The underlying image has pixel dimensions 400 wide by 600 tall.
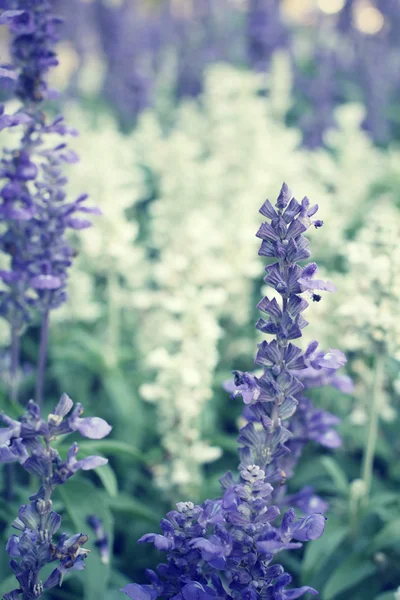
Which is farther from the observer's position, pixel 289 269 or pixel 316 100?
pixel 316 100

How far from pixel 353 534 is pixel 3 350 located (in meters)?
2.74

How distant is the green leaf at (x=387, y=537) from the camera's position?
11.4ft

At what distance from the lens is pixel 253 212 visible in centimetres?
568

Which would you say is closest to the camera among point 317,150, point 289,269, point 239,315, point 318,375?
point 289,269

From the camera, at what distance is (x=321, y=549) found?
11.7 feet

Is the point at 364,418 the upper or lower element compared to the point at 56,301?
lower

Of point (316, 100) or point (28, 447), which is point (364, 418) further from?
point (316, 100)

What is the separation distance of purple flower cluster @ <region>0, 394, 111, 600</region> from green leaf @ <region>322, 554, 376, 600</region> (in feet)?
5.56

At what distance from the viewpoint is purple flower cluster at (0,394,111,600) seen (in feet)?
7.25

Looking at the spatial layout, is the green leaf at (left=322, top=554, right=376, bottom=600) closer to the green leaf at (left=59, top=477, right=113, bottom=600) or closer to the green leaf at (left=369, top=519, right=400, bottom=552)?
the green leaf at (left=369, top=519, right=400, bottom=552)

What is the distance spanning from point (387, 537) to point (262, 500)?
5.53 feet

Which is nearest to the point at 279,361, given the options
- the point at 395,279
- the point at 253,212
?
the point at 395,279

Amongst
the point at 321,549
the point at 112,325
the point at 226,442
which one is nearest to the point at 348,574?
the point at 321,549

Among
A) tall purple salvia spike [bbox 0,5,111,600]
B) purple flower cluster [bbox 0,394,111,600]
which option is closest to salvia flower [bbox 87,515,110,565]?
tall purple salvia spike [bbox 0,5,111,600]
